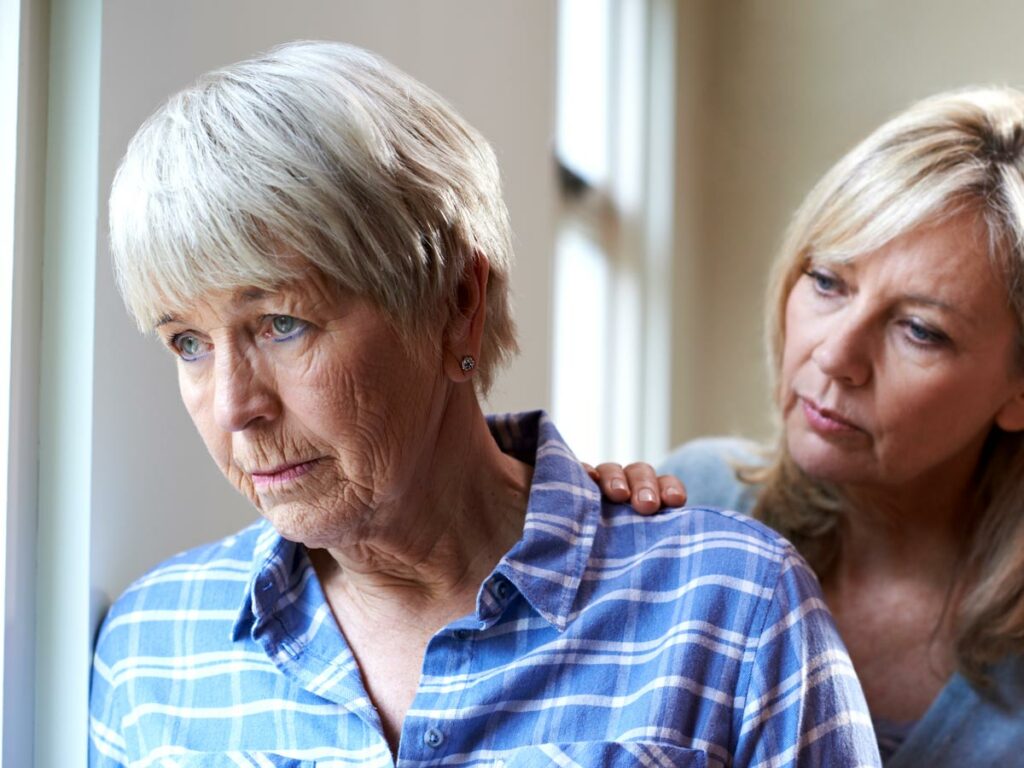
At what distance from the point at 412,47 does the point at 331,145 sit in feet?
2.63

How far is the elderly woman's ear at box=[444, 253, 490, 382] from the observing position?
1.29 m

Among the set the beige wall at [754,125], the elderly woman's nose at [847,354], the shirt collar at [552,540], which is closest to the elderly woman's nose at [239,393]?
the shirt collar at [552,540]

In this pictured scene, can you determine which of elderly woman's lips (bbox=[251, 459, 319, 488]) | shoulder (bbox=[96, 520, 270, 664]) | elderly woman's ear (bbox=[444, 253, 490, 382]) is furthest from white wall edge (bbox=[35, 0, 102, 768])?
elderly woman's ear (bbox=[444, 253, 490, 382])

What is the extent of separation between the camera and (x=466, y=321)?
1305 mm

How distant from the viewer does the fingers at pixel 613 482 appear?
1.45 metres

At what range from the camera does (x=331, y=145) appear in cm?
115

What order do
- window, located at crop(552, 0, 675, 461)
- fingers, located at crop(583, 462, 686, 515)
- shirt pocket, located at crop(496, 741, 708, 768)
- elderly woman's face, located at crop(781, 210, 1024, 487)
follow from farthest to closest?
window, located at crop(552, 0, 675, 461) < elderly woman's face, located at crop(781, 210, 1024, 487) < fingers, located at crop(583, 462, 686, 515) < shirt pocket, located at crop(496, 741, 708, 768)

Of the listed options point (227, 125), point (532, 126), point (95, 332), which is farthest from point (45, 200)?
point (532, 126)

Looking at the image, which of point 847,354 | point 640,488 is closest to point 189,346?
point 640,488

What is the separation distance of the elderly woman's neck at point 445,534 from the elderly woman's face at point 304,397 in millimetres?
75

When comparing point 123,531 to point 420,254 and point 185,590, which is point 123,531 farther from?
point 420,254

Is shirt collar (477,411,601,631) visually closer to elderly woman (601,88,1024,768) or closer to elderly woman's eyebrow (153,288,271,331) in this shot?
elderly woman's eyebrow (153,288,271,331)

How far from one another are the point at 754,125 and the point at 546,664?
2603 millimetres

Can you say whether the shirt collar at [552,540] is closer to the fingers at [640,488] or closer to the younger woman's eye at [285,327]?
the fingers at [640,488]
